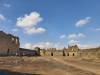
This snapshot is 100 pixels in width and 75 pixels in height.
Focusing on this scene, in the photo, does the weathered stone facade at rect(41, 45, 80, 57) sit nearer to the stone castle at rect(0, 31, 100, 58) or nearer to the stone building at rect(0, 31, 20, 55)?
the stone castle at rect(0, 31, 100, 58)

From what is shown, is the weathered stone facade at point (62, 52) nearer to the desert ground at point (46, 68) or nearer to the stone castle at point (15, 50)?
the stone castle at point (15, 50)

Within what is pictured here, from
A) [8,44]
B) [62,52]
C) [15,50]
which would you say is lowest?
[62,52]

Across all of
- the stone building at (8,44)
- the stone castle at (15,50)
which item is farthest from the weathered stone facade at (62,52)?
the stone building at (8,44)

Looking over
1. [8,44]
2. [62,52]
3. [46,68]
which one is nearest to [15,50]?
[8,44]

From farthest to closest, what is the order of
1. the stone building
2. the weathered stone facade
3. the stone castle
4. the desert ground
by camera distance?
the weathered stone facade < the stone building < the stone castle < the desert ground

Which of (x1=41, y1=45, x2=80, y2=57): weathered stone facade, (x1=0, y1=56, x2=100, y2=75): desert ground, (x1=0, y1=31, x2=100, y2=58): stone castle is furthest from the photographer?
(x1=41, y1=45, x2=80, y2=57): weathered stone facade

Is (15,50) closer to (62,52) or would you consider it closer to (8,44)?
(8,44)

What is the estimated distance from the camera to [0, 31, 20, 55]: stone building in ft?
241

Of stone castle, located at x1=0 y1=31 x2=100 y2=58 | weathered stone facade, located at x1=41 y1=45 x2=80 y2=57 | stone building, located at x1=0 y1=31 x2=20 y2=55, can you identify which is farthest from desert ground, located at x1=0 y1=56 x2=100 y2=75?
weathered stone facade, located at x1=41 y1=45 x2=80 y2=57

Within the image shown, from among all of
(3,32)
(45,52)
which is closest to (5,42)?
(3,32)

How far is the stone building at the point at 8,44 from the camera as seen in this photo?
241ft

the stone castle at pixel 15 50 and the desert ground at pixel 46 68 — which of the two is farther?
the stone castle at pixel 15 50

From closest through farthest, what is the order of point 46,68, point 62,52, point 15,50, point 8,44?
point 46,68 < point 8,44 < point 15,50 < point 62,52

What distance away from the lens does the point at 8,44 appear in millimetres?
77312
